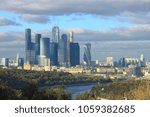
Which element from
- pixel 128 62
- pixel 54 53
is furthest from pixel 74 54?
pixel 128 62

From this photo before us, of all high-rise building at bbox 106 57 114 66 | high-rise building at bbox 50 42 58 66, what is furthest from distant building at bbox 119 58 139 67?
high-rise building at bbox 50 42 58 66

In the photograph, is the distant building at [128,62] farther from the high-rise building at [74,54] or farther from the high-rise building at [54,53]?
the high-rise building at [54,53]

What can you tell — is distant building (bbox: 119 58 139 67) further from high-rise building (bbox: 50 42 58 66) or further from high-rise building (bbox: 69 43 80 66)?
high-rise building (bbox: 50 42 58 66)

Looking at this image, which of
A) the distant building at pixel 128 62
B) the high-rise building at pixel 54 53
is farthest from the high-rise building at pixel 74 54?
the distant building at pixel 128 62

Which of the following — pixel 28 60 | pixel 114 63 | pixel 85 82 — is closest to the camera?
pixel 85 82

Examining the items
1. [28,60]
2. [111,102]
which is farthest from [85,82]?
[111,102]

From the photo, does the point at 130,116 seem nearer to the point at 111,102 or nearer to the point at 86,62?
the point at 111,102

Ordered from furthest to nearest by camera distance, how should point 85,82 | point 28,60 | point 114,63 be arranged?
point 114,63 < point 28,60 < point 85,82

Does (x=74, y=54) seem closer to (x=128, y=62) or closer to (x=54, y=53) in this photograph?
(x=54, y=53)
